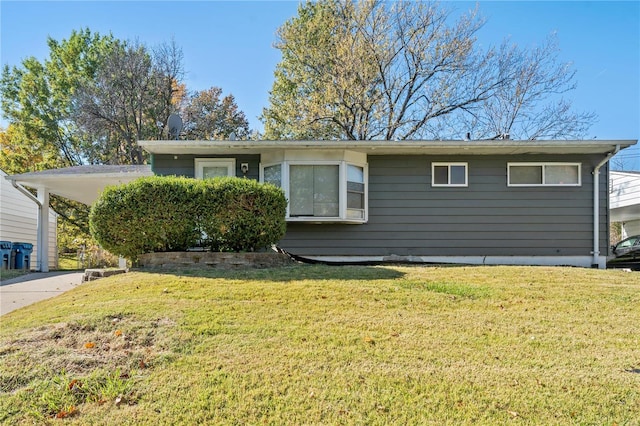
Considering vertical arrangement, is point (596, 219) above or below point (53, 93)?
below

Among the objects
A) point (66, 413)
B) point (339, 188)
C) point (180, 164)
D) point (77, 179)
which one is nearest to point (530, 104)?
point (339, 188)

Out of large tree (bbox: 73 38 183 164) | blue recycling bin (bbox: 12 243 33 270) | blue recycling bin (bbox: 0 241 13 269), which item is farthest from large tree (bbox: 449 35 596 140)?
blue recycling bin (bbox: 0 241 13 269)

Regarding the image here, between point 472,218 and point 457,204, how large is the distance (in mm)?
468

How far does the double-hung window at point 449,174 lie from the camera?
929 centimetres

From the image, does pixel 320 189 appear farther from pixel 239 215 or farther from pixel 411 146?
pixel 239 215

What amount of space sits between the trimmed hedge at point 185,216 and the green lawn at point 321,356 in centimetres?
159

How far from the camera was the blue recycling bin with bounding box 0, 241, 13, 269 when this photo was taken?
11.9m

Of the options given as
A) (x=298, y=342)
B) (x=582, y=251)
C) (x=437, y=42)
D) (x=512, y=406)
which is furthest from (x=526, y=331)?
(x=437, y=42)

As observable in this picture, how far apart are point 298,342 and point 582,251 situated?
27.4 feet

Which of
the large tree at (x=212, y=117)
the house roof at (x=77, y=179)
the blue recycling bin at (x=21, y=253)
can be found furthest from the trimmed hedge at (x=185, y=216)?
the large tree at (x=212, y=117)

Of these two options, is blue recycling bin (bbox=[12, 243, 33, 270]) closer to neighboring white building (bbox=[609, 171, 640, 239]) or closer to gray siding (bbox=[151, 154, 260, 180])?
gray siding (bbox=[151, 154, 260, 180])

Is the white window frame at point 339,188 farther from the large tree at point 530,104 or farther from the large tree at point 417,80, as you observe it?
the large tree at point 530,104

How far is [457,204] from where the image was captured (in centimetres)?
924

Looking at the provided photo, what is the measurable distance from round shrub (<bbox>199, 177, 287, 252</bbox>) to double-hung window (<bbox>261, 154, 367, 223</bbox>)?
157cm
